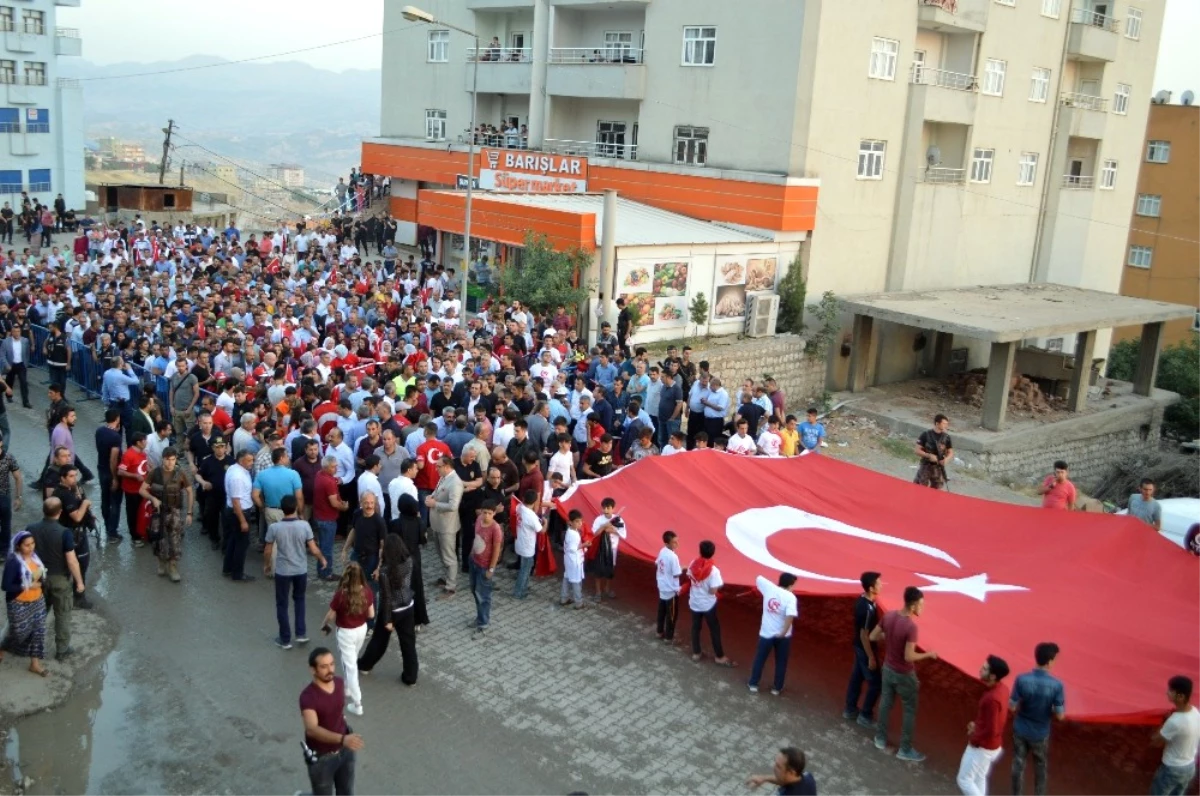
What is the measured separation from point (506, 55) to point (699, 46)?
951 centimetres

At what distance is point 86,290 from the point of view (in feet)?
74.8

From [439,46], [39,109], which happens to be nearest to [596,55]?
[439,46]

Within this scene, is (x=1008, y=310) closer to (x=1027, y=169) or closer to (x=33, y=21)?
(x=1027, y=169)

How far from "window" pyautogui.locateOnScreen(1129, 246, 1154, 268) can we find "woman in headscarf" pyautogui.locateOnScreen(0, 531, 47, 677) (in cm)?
5831

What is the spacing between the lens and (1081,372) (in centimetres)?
2928

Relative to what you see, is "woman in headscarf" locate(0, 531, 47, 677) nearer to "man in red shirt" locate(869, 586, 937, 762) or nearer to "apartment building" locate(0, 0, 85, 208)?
"man in red shirt" locate(869, 586, 937, 762)

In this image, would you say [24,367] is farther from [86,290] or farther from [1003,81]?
[1003,81]

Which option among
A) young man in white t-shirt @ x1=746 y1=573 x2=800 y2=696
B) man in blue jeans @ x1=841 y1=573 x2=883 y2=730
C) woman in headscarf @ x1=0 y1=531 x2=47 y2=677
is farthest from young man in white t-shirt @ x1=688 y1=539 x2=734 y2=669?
woman in headscarf @ x1=0 y1=531 x2=47 y2=677

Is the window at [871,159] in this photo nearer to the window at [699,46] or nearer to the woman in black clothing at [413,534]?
the window at [699,46]

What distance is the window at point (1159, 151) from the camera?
53688 mm

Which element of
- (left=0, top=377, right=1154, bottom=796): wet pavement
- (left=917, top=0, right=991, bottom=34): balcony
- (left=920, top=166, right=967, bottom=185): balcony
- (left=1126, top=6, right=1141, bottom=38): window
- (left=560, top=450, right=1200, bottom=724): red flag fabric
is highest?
(left=1126, top=6, right=1141, bottom=38): window

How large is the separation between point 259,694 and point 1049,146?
3454 cm

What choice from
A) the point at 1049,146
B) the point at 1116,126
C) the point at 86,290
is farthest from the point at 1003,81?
the point at 86,290

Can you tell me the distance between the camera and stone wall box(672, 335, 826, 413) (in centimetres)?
2533
